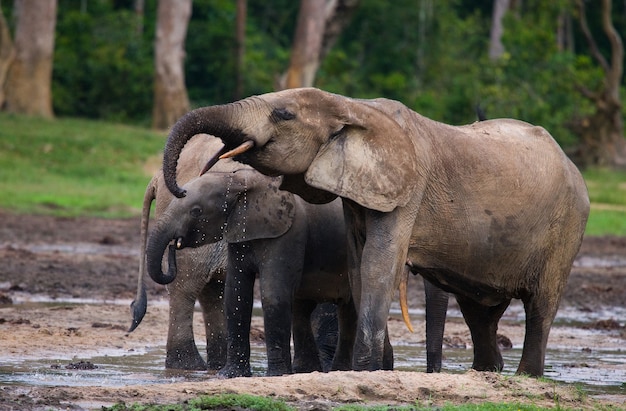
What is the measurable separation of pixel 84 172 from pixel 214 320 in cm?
1504

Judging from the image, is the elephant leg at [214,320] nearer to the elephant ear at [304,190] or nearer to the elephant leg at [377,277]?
the elephant ear at [304,190]

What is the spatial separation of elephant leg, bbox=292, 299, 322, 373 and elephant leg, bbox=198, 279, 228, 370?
542 mm

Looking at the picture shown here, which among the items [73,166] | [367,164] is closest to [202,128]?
[367,164]

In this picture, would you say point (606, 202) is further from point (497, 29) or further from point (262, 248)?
point (262, 248)

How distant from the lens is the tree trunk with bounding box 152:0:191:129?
1182 inches

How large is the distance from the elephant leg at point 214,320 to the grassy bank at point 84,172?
11449mm

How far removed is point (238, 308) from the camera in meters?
8.78

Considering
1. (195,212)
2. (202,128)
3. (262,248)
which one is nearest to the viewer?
(202,128)

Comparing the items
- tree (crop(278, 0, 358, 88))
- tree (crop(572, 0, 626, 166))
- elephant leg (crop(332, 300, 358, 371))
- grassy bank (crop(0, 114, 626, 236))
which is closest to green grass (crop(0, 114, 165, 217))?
grassy bank (crop(0, 114, 626, 236))

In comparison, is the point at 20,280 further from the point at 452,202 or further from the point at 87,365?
the point at 452,202

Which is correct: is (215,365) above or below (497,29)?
below

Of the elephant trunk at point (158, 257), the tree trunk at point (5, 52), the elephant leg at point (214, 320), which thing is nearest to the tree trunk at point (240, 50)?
the tree trunk at point (5, 52)

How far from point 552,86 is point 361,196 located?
23.3m

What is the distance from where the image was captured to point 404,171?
7.82 m
